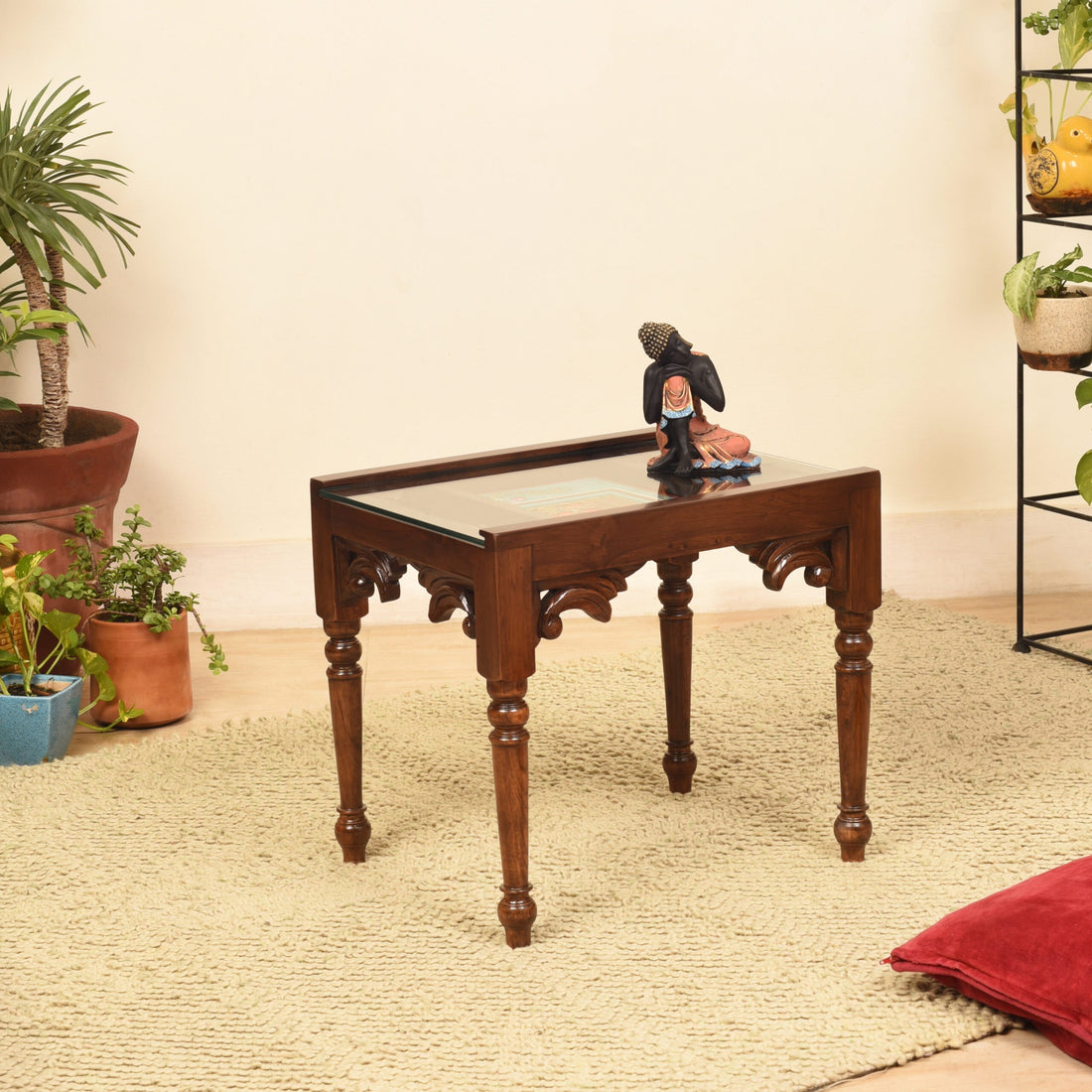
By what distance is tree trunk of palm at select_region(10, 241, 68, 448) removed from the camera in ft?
9.84

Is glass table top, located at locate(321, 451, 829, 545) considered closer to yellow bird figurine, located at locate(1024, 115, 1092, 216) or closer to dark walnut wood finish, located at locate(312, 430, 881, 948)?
dark walnut wood finish, located at locate(312, 430, 881, 948)

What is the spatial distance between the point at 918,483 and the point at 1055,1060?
85.1 inches

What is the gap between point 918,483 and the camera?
12.5 feet

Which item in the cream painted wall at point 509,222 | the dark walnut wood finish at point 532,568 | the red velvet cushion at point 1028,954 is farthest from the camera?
the cream painted wall at point 509,222

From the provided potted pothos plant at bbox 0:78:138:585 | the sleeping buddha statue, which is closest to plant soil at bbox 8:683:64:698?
potted pothos plant at bbox 0:78:138:585

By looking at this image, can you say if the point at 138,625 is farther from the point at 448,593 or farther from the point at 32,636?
the point at 448,593

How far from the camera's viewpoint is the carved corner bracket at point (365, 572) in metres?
2.17

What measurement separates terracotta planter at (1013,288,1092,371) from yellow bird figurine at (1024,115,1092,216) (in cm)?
18

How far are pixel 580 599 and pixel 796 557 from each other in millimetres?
336

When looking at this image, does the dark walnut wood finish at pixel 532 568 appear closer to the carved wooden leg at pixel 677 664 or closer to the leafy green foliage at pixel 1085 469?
the carved wooden leg at pixel 677 664

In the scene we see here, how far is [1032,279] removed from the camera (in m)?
3.05

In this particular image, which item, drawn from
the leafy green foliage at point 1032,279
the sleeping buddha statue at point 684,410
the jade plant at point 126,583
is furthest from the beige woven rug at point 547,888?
the leafy green foliage at point 1032,279

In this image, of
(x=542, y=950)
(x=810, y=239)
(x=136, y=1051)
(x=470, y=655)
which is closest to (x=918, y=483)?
(x=810, y=239)

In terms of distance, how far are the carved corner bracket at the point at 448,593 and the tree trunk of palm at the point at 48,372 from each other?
1.25 metres
